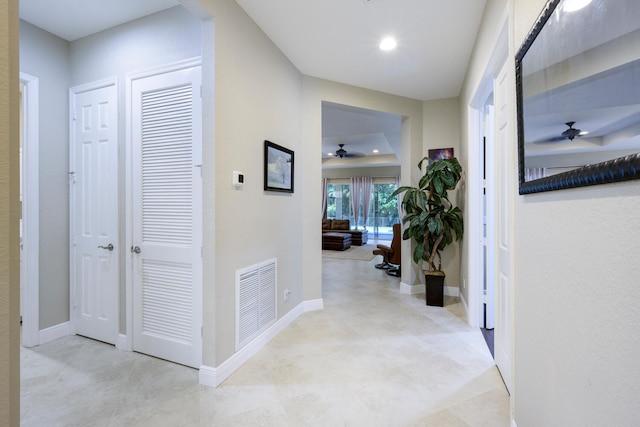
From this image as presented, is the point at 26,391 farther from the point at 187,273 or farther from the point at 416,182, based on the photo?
the point at 416,182

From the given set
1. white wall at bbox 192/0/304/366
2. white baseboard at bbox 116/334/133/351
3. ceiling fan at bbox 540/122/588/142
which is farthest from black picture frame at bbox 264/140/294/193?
ceiling fan at bbox 540/122/588/142

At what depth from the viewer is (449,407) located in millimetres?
1768

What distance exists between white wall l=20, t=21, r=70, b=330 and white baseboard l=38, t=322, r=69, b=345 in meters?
0.04

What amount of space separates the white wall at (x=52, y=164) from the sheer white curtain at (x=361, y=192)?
9007 millimetres

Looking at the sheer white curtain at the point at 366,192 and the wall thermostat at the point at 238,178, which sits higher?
the sheer white curtain at the point at 366,192

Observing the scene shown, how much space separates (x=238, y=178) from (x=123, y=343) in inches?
69.4

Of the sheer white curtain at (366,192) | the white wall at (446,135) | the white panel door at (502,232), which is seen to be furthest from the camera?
the sheer white curtain at (366,192)

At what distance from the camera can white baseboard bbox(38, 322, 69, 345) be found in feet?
8.49

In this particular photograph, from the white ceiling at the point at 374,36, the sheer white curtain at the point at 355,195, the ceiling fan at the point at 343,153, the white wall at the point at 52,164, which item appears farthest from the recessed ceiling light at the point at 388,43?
Answer: the sheer white curtain at the point at 355,195

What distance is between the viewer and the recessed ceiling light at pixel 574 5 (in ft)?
2.57

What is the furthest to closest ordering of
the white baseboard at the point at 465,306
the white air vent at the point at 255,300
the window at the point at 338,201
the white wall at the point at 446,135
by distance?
the window at the point at 338,201
the white wall at the point at 446,135
the white baseboard at the point at 465,306
the white air vent at the point at 255,300

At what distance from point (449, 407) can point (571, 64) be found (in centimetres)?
187

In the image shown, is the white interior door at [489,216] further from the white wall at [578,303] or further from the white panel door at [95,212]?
the white panel door at [95,212]

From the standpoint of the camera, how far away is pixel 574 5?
83 centimetres
